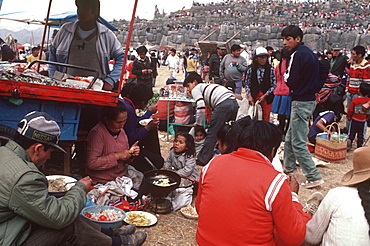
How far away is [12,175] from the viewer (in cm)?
202

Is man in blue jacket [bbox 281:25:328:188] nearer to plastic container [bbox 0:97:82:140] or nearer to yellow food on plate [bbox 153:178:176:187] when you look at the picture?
yellow food on plate [bbox 153:178:176:187]

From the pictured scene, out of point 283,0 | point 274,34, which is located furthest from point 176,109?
point 283,0

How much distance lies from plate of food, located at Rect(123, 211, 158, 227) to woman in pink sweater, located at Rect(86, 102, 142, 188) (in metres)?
0.51

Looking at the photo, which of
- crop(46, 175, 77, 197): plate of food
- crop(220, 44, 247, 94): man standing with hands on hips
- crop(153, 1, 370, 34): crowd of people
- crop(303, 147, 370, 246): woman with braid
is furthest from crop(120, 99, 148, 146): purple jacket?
crop(153, 1, 370, 34): crowd of people

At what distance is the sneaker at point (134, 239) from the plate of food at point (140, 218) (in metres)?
0.43

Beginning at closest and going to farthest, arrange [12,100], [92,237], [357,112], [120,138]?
[92,237] < [12,100] < [120,138] < [357,112]

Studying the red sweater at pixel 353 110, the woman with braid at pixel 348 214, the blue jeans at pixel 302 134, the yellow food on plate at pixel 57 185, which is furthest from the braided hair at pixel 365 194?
the red sweater at pixel 353 110

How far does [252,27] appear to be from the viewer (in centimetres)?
4638

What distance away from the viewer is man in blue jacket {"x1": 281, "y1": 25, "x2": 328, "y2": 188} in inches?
194

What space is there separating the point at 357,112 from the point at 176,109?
11.5 ft

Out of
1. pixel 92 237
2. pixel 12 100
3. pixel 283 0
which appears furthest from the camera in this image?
pixel 283 0

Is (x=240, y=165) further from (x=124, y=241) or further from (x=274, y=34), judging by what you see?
(x=274, y=34)

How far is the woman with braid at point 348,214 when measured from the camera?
2.03m

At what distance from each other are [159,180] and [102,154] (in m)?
0.71
